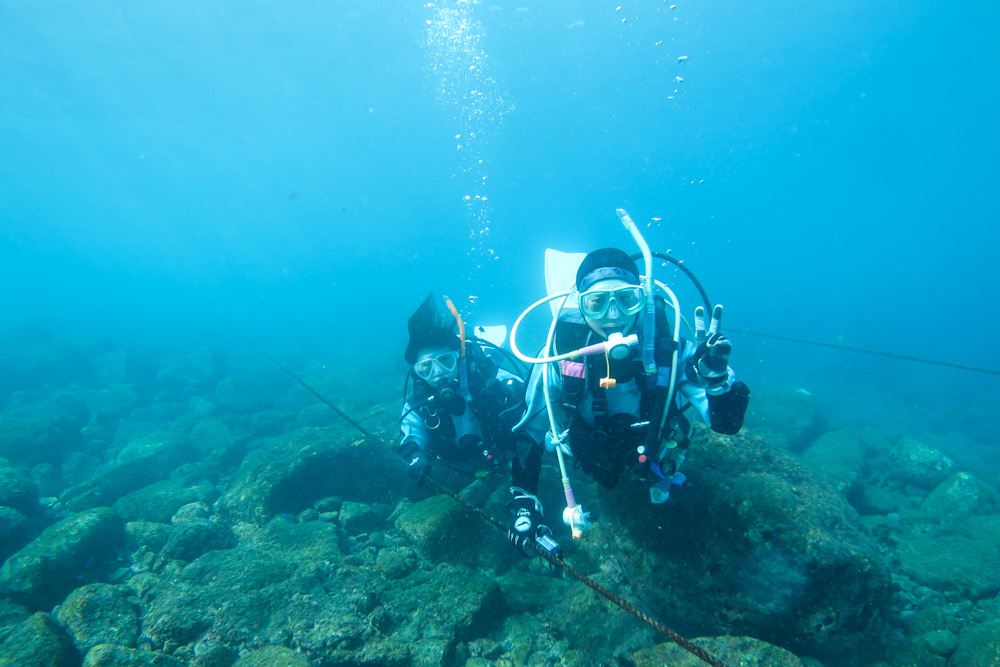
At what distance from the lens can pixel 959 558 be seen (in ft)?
16.4

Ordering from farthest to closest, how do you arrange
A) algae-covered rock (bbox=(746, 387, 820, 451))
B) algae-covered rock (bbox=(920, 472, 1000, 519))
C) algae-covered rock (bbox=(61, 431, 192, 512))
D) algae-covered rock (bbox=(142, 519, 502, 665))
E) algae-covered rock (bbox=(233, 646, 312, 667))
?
algae-covered rock (bbox=(746, 387, 820, 451)) → algae-covered rock (bbox=(61, 431, 192, 512)) → algae-covered rock (bbox=(920, 472, 1000, 519)) → algae-covered rock (bbox=(142, 519, 502, 665)) → algae-covered rock (bbox=(233, 646, 312, 667))

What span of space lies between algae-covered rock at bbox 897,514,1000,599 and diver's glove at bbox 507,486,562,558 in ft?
16.1

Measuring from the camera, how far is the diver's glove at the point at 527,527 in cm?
339

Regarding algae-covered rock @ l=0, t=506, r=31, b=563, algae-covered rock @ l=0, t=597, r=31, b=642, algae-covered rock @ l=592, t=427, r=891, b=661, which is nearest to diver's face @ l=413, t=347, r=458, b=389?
algae-covered rock @ l=592, t=427, r=891, b=661

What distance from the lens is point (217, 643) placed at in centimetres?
356

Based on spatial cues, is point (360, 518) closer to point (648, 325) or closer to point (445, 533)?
point (445, 533)

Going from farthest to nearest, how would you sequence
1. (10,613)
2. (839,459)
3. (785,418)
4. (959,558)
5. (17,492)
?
(785,418) → (839,459) → (17,492) → (959,558) → (10,613)

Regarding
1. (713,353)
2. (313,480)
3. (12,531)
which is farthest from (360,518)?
(12,531)

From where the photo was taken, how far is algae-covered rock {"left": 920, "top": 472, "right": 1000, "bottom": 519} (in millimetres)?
6828

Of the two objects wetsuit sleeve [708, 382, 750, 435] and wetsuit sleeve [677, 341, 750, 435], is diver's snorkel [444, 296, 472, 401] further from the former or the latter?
wetsuit sleeve [708, 382, 750, 435]

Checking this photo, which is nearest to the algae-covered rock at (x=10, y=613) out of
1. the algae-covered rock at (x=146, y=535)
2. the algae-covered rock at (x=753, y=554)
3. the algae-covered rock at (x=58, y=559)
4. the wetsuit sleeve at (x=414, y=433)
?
the algae-covered rock at (x=58, y=559)

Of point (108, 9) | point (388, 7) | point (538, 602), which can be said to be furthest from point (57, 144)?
point (538, 602)

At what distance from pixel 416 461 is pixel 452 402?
33.3 inches

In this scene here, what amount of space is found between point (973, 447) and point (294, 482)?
74.0 feet
